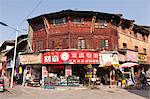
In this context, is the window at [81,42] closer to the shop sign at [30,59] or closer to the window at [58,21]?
the window at [58,21]

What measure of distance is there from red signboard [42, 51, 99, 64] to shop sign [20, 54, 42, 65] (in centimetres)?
87

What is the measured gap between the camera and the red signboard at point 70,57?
27172 mm

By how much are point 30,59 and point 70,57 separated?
4.85 m

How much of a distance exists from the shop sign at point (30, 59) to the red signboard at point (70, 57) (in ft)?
2.84

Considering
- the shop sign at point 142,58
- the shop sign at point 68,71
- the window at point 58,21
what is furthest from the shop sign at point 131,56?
the window at point 58,21

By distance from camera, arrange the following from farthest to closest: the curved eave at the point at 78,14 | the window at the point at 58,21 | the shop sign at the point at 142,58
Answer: the shop sign at the point at 142,58, the window at the point at 58,21, the curved eave at the point at 78,14

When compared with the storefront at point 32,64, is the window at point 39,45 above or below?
above

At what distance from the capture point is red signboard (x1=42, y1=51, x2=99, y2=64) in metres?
27.2

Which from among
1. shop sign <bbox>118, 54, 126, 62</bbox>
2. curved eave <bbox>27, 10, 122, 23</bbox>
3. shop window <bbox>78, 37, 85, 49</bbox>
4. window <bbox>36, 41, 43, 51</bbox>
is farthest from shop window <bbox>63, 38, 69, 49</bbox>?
shop sign <bbox>118, 54, 126, 62</bbox>

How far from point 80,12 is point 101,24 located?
9.64ft

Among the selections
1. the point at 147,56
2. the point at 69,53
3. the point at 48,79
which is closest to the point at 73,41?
the point at 69,53

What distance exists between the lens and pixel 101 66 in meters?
26.9

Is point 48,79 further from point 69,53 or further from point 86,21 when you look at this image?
point 86,21

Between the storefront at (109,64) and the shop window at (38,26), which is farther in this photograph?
the shop window at (38,26)
